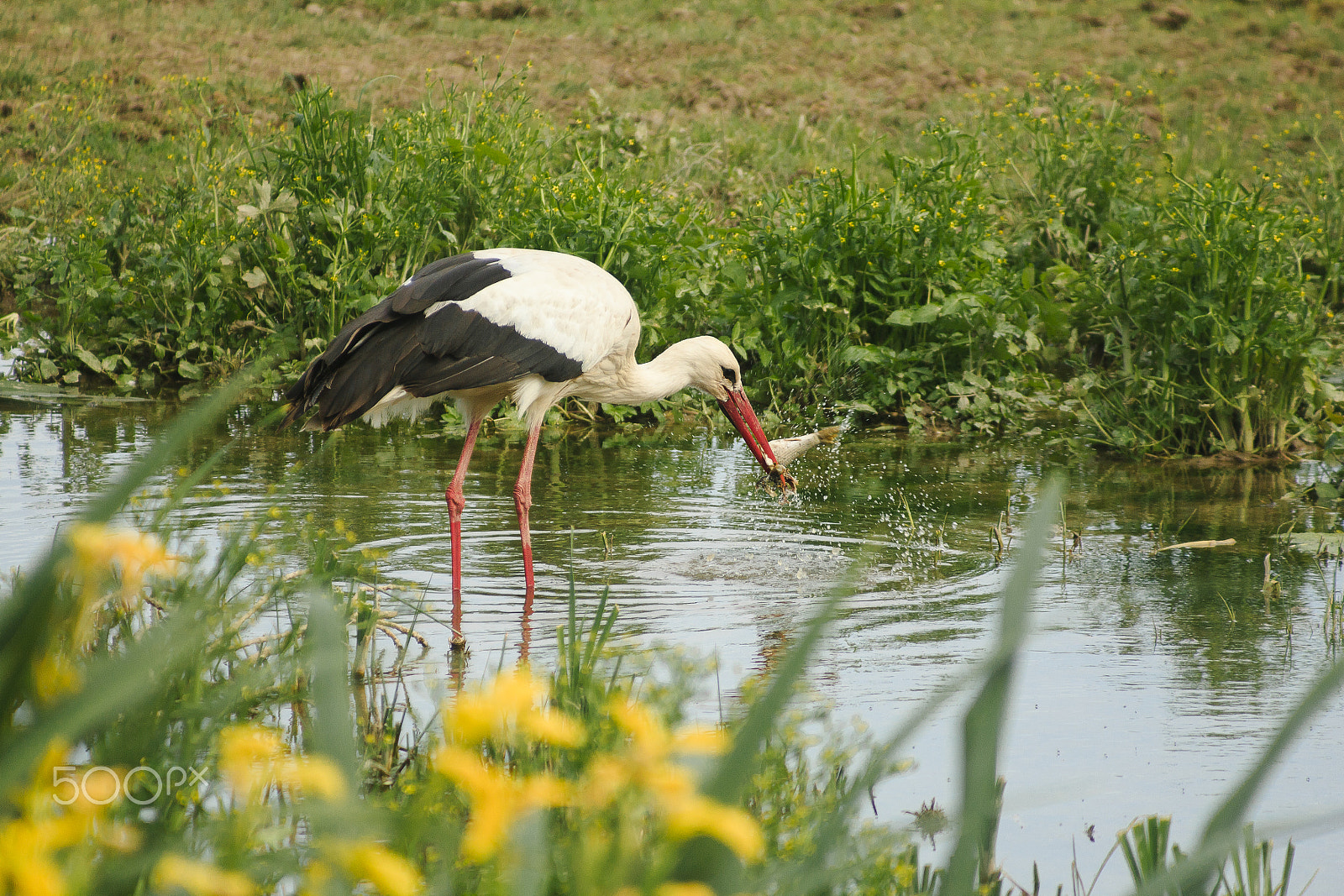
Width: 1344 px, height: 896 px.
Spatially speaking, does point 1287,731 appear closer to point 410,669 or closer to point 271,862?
point 271,862

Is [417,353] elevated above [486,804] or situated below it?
above

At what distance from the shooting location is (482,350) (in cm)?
546

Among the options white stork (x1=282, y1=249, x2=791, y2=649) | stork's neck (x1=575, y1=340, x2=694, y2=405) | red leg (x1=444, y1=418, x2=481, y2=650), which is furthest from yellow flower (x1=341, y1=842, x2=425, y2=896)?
stork's neck (x1=575, y1=340, x2=694, y2=405)

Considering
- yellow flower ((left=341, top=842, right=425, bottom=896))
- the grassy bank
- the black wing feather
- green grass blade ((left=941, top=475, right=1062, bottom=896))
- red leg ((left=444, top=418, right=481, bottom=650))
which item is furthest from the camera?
the grassy bank

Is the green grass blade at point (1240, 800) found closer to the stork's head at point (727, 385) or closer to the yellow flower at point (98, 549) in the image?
the yellow flower at point (98, 549)

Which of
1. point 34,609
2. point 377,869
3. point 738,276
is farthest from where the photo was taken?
point 738,276

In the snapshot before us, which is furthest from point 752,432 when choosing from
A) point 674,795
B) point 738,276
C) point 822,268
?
point 674,795

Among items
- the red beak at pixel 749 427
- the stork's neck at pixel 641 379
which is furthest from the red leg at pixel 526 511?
the red beak at pixel 749 427

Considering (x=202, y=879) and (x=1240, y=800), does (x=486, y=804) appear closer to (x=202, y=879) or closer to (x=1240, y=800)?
(x=202, y=879)

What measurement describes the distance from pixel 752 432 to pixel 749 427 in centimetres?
2

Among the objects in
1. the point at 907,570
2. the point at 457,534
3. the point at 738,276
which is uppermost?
the point at 738,276

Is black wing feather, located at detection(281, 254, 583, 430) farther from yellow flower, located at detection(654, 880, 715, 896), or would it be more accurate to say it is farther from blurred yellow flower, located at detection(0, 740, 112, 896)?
yellow flower, located at detection(654, 880, 715, 896)

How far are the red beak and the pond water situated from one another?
259 millimetres

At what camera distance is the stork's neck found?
6293 millimetres
